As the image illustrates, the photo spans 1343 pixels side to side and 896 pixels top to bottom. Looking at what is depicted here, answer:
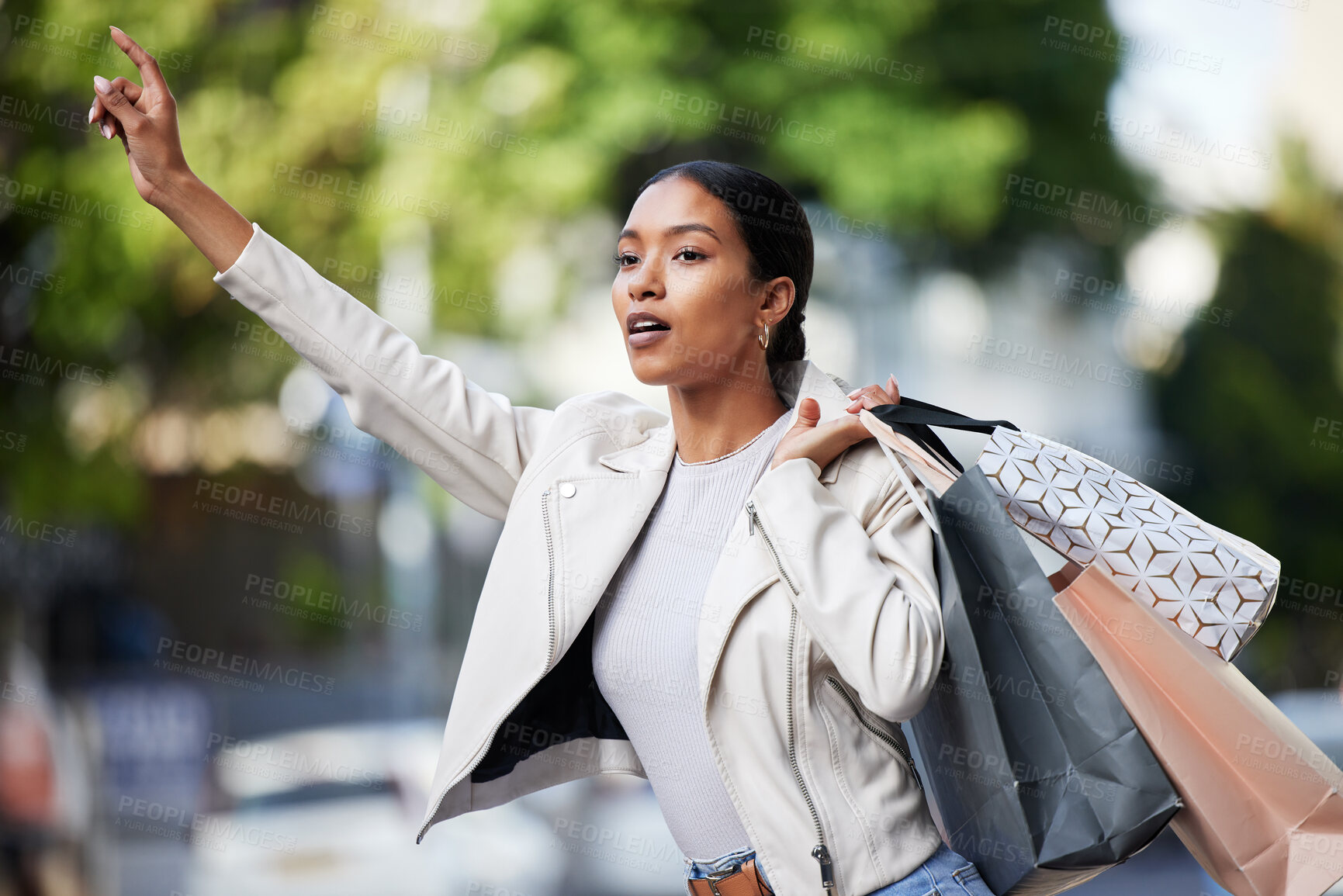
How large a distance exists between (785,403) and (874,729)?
2.40ft

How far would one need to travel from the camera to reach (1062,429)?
1222 cm

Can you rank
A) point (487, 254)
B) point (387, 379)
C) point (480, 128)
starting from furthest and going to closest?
point (487, 254), point (480, 128), point (387, 379)

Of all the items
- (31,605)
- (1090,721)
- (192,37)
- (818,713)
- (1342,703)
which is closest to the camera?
(1090,721)

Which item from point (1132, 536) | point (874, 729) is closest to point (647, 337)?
point (874, 729)

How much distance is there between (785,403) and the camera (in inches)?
95.5

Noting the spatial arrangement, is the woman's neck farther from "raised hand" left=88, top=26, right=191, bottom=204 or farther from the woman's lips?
"raised hand" left=88, top=26, right=191, bottom=204

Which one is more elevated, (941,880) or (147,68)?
(147,68)

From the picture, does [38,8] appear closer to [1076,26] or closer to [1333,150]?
[1076,26]

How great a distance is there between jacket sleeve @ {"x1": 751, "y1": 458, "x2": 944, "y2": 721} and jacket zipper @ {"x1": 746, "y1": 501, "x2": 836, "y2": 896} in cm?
1

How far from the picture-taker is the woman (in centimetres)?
192

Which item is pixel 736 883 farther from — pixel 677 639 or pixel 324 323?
pixel 324 323

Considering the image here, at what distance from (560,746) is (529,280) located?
6.21 m

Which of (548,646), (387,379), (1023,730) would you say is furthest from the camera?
(387,379)

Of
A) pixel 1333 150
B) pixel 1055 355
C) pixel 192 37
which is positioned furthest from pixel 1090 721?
pixel 1333 150
